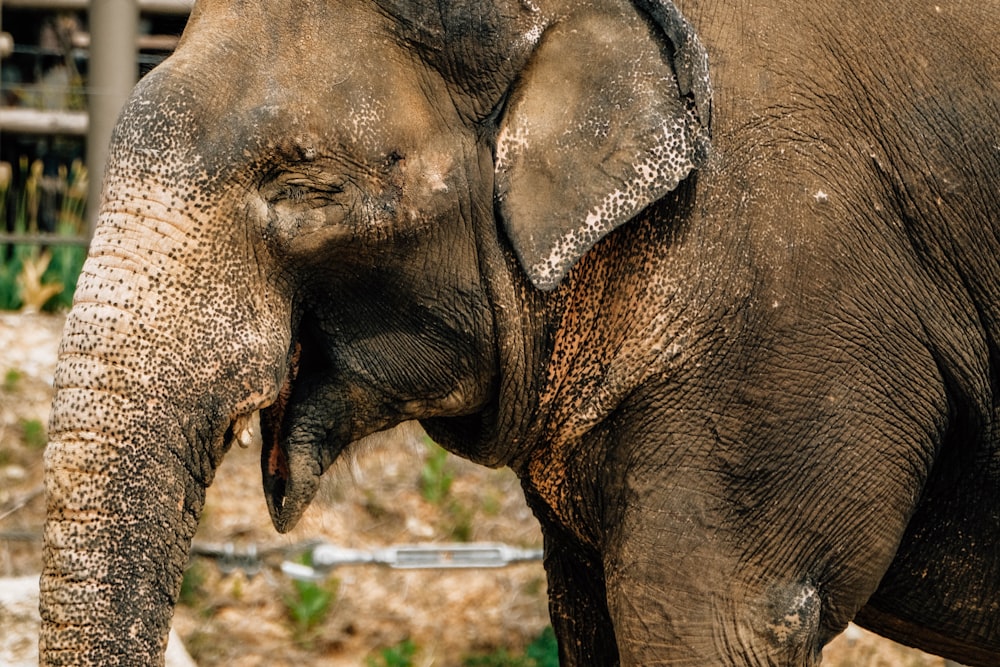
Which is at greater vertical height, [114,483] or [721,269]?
[721,269]

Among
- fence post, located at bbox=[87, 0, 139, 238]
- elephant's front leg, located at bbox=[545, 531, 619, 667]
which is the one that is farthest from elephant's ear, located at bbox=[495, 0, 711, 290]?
fence post, located at bbox=[87, 0, 139, 238]

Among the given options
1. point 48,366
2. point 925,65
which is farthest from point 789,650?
point 48,366

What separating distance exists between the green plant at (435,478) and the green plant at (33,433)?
4.95ft

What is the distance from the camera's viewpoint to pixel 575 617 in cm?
370

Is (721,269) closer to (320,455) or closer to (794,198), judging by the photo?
(794,198)

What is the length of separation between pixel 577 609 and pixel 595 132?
125 cm

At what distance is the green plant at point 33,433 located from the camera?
20.2 ft

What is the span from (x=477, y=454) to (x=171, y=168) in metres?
0.96

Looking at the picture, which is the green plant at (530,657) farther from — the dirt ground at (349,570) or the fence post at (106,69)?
the fence post at (106,69)

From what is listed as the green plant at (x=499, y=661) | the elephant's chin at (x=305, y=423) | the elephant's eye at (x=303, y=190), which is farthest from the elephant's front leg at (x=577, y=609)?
the green plant at (x=499, y=661)

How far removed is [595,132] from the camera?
295 cm

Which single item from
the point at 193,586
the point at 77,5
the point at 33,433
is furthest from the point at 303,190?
the point at 77,5

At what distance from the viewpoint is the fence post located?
669 centimetres

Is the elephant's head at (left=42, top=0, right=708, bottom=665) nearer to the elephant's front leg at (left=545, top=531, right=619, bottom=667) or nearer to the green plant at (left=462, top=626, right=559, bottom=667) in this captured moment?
the elephant's front leg at (left=545, top=531, right=619, bottom=667)
